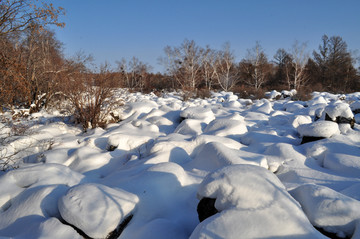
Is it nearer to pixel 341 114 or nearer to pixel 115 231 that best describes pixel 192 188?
pixel 115 231

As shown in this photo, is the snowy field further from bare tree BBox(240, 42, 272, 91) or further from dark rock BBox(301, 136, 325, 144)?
bare tree BBox(240, 42, 272, 91)

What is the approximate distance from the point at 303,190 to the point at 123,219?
179 cm

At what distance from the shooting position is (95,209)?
2.11 m

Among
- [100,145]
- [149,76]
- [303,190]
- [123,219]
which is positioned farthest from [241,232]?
[149,76]

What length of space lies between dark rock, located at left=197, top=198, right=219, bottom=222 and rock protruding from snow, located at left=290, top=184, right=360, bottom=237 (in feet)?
2.79

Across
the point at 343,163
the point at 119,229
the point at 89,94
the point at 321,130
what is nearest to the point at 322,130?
the point at 321,130

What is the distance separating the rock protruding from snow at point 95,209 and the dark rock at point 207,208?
0.73 meters

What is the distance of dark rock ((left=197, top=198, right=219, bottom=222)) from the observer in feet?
6.61

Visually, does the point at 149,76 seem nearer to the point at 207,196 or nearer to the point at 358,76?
the point at 358,76

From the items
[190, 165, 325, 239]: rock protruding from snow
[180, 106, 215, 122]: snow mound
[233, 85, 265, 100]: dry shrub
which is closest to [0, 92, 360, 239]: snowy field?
[190, 165, 325, 239]: rock protruding from snow

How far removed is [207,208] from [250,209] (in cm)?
47

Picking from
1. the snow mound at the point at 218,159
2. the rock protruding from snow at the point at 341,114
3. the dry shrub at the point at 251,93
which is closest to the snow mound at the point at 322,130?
the rock protruding from snow at the point at 341,114

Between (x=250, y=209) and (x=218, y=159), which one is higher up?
(x=250, y=209)

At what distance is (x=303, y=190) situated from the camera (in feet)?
7.25
